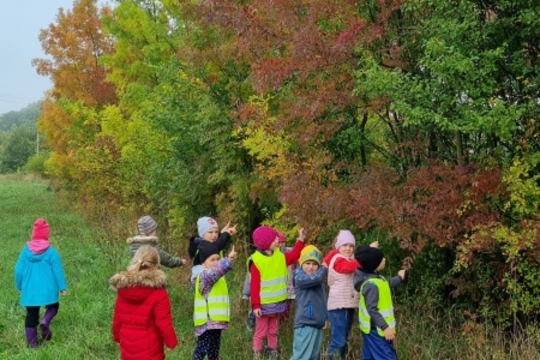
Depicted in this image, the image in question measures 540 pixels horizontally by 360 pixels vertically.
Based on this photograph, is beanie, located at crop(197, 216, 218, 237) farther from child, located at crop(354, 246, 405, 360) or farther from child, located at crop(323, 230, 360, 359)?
child, located at crop(354, 246, 405, 360)

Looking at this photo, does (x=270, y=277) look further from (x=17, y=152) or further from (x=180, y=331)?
(x=17, y=152)

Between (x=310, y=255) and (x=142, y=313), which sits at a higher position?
(x=310, y=255)

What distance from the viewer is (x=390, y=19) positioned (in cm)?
647

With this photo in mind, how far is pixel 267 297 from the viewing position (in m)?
5.82

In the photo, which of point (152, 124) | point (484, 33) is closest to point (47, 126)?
point (152, 124)

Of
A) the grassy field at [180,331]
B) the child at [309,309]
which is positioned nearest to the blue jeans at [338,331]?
the child at [309,309]

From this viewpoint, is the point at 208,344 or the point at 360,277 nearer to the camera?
the point at 360,277

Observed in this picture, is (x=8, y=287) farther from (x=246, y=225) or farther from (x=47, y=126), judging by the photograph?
(x=47, y=126)

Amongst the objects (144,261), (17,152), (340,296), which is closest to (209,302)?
(144,261)

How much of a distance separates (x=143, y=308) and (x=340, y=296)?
2.00 metres

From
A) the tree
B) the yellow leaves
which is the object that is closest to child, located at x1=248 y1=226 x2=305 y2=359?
the yellow leaves

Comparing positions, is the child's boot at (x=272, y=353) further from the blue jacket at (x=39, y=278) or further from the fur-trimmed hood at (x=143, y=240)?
the blue jacket at (x=39, y=278)

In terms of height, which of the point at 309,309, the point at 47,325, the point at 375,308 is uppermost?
the point at 375,308

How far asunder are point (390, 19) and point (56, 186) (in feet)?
101
